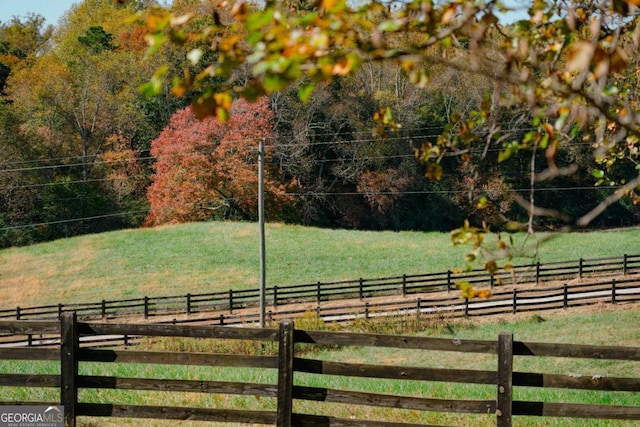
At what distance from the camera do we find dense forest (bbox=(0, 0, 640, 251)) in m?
58.5

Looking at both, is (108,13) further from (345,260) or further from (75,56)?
(345,260)

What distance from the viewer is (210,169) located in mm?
57344

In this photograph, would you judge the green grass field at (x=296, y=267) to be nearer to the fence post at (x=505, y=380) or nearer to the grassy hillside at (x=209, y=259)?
the grassy hillside at (x=209, y=259)

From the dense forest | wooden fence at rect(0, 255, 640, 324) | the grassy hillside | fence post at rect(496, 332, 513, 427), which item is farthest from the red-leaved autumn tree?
fence post at rect(496, 332, 513, 427)

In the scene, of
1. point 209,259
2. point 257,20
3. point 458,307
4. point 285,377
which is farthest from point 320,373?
point 209,259

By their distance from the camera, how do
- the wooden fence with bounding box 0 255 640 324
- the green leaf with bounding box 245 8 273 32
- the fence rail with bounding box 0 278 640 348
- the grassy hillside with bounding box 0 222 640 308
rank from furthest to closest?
1. the grassy hillside with bounding box 0 222 640 308
2. the wooden fence with bounding box 0 255 640 324
3. the fence rail with bounding box 0 278 640 348
4. the green leaf with bounding box 245 8 273 32

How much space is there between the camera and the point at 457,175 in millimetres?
71312

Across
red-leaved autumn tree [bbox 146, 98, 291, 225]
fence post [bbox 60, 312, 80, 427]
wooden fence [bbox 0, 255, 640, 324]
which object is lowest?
wooden fence [bbox 0, 255, 640, 324]

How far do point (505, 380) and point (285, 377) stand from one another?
220cm

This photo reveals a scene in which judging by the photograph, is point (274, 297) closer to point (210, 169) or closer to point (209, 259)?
point (209, 259)

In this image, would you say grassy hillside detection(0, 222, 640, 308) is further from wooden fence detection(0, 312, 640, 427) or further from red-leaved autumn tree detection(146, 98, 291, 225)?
wooden fence detection(0, 312, 640, 427)

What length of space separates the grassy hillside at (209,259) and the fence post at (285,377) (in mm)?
36952

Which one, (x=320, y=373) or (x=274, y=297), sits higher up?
(x=320, y=373)

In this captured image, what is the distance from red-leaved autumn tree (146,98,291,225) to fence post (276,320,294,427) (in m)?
50.1
